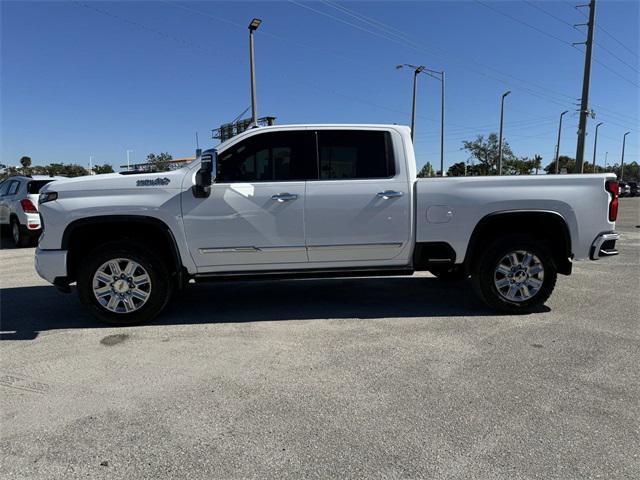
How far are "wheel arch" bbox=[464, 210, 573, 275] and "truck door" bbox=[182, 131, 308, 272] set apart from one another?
1.89 meters

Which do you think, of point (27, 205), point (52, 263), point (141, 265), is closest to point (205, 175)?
point (141, 265)

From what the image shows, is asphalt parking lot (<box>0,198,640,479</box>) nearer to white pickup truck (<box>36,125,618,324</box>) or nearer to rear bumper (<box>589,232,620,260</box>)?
white pickup truck (<box>36,125,618,324</box>)

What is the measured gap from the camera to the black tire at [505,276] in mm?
5086

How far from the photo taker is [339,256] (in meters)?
5.05

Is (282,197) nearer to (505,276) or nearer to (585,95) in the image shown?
(505,276)

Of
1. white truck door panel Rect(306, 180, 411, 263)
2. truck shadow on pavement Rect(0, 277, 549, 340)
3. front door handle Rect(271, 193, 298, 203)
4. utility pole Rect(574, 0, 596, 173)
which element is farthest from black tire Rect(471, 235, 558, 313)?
utility pole Rect(574, 0, 596, 173)

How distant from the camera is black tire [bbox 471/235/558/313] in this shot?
509 centimetres

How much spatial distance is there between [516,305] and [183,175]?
3.82m

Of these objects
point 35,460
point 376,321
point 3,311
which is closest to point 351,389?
point 376,321

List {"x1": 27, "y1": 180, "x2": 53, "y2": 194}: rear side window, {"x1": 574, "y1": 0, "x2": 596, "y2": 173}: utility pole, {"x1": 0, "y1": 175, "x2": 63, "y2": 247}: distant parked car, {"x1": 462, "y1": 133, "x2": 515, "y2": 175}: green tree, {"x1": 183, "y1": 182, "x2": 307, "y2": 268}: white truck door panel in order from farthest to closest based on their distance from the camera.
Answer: {"x1": 462, "y1": 133, "x2": 515, "y2": 175}: green tree
{"x1": 574, "y1": 0, "x2": 596, "y2": 173}: utility pole
{"x1": 27, "y1": 180, "x2": 53, "y2": 194}: rear side window
{"x1": 0, "y1": 175, "x2": 63, "y2": 247}: distant parked car
{"x1": 183, "y1": 182, "x2": 307, "y2": 268}: white truck door panel

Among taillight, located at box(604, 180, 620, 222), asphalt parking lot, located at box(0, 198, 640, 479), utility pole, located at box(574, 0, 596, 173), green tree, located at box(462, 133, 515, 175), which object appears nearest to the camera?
asphalt parking lot, located at box(0, 198, 640, 479)

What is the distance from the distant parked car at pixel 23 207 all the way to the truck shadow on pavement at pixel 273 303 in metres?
4.71

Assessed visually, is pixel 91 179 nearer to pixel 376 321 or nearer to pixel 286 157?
pixel 286 157

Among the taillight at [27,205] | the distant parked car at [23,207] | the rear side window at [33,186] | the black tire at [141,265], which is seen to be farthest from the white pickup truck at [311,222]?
the rear side window at [33,186]
